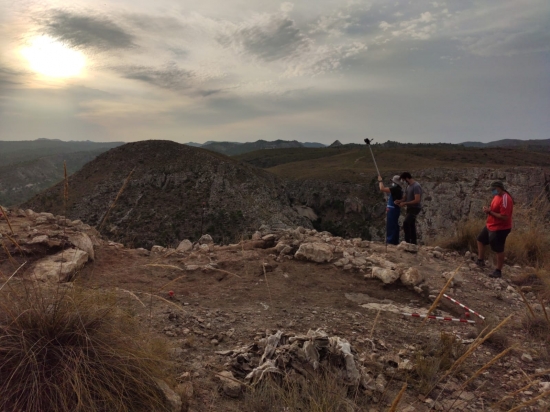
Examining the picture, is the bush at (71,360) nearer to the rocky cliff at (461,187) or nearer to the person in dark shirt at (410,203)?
the person in dark shirt at (410,203)

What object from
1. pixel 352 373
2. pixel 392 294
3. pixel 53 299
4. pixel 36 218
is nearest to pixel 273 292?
pixel 392 294

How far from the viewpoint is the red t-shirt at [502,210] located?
6.21m

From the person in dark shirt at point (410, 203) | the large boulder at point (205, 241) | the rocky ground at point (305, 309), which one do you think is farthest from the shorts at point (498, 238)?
the large boulder at point (205, 241)

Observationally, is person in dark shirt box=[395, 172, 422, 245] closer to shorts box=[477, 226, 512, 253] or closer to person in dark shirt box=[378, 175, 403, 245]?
person in dark shirt box=[378, 175, 403, 245]

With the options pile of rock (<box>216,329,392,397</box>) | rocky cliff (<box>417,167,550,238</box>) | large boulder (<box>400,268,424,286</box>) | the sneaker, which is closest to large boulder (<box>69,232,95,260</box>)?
pile of rock (<box>216,329,392,397</box>)

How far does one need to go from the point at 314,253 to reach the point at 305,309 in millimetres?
1764

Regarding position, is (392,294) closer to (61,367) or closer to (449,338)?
(449,338)

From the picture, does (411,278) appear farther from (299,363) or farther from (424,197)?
(424,197)

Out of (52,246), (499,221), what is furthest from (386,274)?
(52,246)

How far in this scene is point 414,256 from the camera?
23.0 ft

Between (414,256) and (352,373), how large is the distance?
186 inches

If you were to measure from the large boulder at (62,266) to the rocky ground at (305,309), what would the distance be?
0.03 meters

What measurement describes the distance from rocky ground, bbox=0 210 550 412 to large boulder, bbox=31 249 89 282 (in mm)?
25

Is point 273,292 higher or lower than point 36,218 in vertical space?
lower
